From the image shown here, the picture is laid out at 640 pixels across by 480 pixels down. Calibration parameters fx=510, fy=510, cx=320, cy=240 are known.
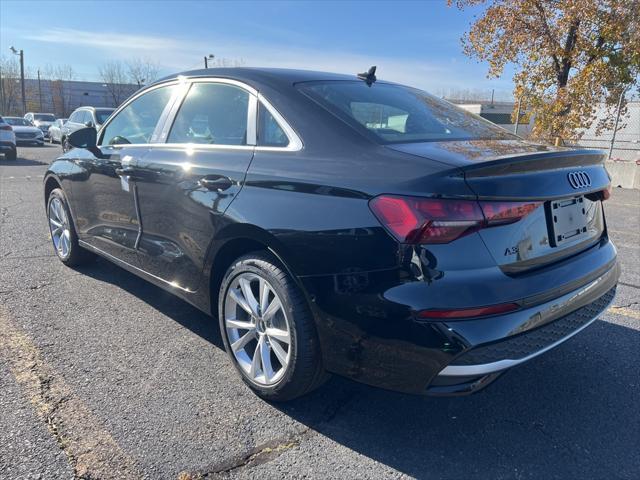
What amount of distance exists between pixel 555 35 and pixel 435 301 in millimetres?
15126

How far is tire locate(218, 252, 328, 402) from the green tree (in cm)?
1429

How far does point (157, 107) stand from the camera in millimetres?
3688

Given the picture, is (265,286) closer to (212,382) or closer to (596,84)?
(212,382)

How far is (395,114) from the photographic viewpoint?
A: 115 inches

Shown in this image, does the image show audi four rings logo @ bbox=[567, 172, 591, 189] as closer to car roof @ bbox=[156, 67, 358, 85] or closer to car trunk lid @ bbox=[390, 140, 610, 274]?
car trunk lid @ bbox=[390, 140, 610, 274]

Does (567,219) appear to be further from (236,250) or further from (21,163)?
(21,163)

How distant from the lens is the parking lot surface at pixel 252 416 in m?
2.20

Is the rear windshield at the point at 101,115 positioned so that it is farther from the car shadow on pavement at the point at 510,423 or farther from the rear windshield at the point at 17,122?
the car shadow on pavement at the point at 510,423

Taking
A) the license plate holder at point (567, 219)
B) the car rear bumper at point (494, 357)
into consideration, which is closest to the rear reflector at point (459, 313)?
the car rear bumper at point (494, 357)

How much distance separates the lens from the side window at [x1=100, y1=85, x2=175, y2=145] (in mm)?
3654

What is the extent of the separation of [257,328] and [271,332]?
0.44ft

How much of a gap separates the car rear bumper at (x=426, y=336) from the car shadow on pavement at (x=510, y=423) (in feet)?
1.21

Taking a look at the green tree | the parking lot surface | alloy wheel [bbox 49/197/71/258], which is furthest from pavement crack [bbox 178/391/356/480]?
the green tree

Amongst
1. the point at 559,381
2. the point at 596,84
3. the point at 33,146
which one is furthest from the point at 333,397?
the point at 33,146
